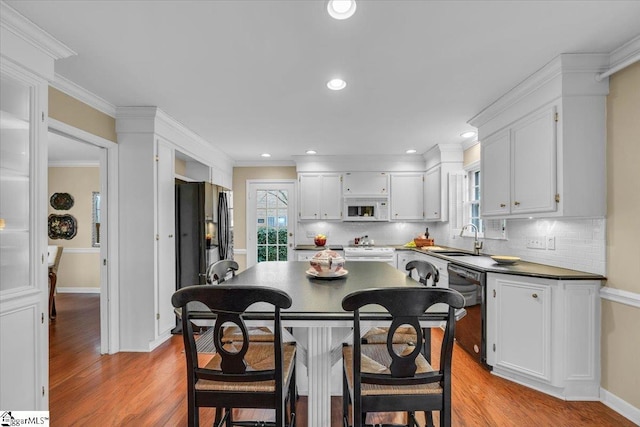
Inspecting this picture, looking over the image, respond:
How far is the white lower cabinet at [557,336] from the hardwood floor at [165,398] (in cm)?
11

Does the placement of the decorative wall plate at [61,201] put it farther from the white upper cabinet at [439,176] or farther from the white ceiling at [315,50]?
the white upper cabinet at [439,176]

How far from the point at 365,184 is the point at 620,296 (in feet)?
12.8

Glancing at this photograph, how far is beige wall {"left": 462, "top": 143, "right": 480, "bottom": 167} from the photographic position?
4453mm

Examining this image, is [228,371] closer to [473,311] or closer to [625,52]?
[473,311]

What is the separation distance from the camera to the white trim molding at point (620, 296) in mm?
2128

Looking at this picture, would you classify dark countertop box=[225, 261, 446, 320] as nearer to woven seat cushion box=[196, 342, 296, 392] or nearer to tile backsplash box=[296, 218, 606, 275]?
woven seat cushion box=[196, 342, 296, 392]

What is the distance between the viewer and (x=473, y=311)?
10.1ft

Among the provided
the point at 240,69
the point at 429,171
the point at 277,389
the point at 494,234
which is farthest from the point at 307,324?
the point at 429,171

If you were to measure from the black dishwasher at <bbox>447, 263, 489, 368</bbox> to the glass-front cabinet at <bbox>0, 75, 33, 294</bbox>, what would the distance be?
3.36m

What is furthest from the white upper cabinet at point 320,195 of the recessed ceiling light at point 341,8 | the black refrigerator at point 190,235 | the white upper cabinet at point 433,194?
the recessed ceiling light at point 341,8

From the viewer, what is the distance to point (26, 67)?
2.01 m

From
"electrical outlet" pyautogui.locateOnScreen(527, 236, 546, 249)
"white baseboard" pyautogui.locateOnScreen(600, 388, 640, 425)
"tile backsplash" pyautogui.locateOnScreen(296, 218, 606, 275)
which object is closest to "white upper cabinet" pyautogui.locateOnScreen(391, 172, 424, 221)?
"tile backsplash" pyautogui.locateOnScreen(296, 218, 606, 275)

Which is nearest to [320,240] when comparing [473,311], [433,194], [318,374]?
[433,194]

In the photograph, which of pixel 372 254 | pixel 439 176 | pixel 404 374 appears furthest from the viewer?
pixel 372 254
